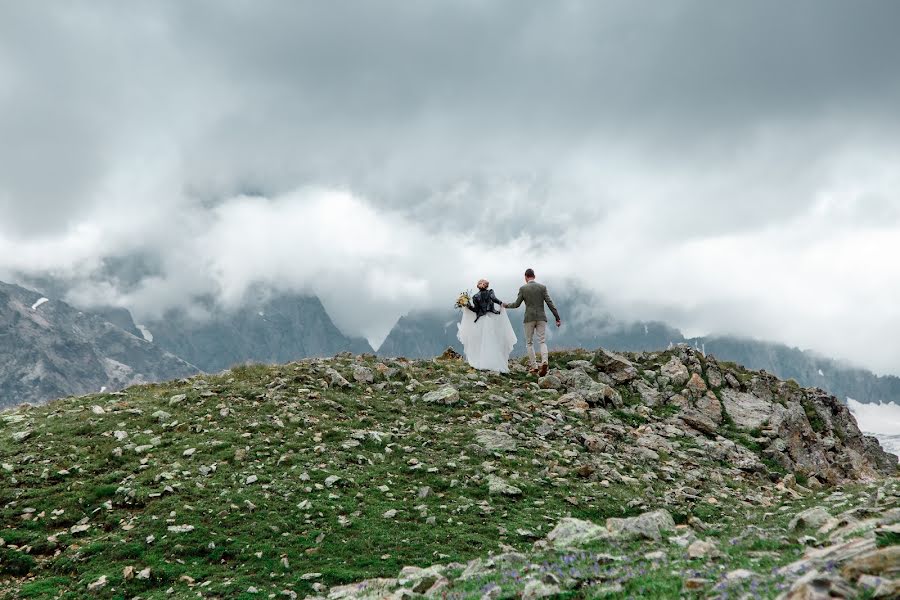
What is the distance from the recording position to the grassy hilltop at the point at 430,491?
9086 mm

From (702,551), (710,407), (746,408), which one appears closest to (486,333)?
(710,407)

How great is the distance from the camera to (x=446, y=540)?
12.3 meters

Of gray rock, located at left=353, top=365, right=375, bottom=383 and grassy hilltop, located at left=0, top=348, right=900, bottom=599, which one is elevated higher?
gray rock, located at left=353, top=365, right=375, bottom=383

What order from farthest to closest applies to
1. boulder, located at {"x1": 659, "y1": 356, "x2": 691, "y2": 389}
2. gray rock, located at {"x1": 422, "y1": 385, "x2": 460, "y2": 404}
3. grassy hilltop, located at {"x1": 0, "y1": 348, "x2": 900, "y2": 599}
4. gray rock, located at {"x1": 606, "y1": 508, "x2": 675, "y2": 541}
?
boulder, located at {"x1": 659, "y1": 356, "x2": 691, "y2": 389} → gray rock, located at {"x1": 422, "y1": 385, "x2": 460, "y2": 404} → gray rock, located at {"x1": 606, "y1": 508, "x2": 675, "y2": 541} → grassy hilltop, located at {"x1": 0, "y1": 348, "x2": 900, "y2": 599}

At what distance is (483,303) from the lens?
2916 cm

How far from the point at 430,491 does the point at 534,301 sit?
556 inches

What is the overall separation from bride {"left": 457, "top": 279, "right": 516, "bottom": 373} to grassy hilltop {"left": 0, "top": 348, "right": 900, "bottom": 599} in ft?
5.46

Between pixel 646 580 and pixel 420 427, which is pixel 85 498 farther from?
pixel 646 580

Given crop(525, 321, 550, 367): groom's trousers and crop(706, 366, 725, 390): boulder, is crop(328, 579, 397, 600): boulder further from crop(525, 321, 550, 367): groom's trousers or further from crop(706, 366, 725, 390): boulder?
crop(706, 366, 725, 390): boulder

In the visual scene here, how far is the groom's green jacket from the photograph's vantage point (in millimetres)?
27031

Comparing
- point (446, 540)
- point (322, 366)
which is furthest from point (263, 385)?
point (446, 540)

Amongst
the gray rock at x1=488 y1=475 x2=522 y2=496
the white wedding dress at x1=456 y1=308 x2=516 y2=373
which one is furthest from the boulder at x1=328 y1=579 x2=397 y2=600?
the white wedding dress at x1=456 y1=308 x2=516 y2=373

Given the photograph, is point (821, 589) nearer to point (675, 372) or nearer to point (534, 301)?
point (534, 301)

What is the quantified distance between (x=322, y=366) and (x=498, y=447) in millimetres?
11007
